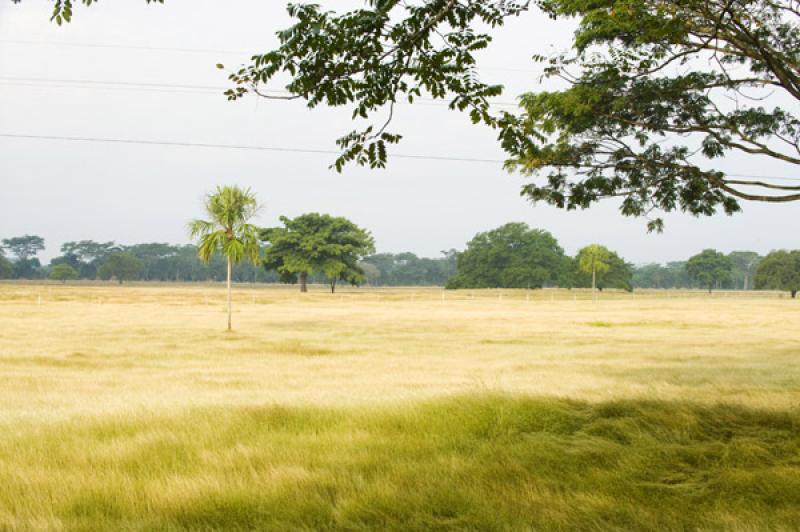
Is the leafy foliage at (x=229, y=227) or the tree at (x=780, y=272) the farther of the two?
the tree at (x=780, y=272)

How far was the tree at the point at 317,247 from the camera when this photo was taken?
86.2m

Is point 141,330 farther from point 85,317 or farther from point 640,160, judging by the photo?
point 640,160

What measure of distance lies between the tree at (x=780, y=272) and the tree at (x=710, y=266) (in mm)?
27224

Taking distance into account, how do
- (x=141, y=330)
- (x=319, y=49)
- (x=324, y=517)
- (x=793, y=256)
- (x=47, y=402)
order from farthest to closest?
(x=793, y=256) < (x=141, y=330) < (x=47, y=402) < (x=319, y=49) < (x=324, y=517)

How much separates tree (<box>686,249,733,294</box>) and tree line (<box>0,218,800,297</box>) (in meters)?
0.21

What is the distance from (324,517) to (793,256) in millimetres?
115732

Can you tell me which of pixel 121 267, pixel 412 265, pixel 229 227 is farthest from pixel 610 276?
pixel 121 267

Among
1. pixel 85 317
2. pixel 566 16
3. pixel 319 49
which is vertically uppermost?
pixel 566 16

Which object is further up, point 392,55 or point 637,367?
point 392,55

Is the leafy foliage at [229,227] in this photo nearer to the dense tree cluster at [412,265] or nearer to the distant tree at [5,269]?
the dense tree cluster at [412,265]

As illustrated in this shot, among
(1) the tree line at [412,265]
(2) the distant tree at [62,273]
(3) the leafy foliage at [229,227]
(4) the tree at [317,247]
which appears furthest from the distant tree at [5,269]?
(3) the leafy foliage at [229,227]

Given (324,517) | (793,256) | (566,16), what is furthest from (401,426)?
(793,256)

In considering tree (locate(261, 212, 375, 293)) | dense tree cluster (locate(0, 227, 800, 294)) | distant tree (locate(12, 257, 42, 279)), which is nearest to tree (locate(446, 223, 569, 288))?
dense tree cluster (locate(0, 227, 800, 294))

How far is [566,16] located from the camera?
1189 centimetres
